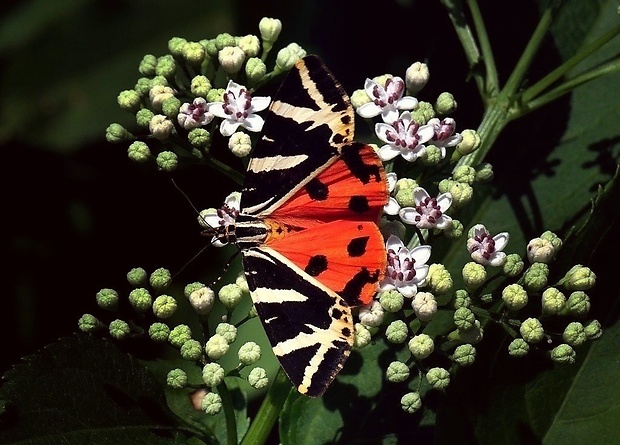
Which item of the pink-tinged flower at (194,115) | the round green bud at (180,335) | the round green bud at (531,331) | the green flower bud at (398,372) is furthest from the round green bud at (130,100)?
the round green bud at (531,331)

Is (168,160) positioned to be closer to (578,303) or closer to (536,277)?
(536,277)

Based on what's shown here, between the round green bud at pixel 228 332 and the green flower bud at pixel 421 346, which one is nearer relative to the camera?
the green flower bud at pixel 421 346

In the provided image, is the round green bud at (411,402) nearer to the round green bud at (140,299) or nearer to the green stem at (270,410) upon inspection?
the green stem at (270,410)

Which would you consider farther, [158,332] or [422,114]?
[422,114]

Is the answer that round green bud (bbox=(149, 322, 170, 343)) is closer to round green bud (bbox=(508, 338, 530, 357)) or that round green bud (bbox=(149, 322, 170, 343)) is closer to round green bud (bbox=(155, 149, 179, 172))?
round green bud (bbox=(155, 149, 179, 172))

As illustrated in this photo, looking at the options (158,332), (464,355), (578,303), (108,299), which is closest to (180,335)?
(158,332)

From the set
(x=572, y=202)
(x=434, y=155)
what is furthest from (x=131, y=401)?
(x=572, y=202)
